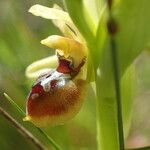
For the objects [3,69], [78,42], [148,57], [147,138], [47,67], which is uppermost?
[78,42]

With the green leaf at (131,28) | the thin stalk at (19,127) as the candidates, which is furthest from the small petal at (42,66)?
the green leaf at (131,28)

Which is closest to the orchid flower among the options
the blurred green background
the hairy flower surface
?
A: the hairy flower surface

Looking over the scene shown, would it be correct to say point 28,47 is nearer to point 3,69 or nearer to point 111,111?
point 3,69

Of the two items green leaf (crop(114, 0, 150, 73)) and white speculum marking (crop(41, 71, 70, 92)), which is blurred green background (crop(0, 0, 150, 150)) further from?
green leaf (crop(114, 0, 150, 73))

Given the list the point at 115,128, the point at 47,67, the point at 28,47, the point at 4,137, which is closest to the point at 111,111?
the point at 115,128

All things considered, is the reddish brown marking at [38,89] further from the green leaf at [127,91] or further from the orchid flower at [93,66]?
the green leaf at [127,91]
